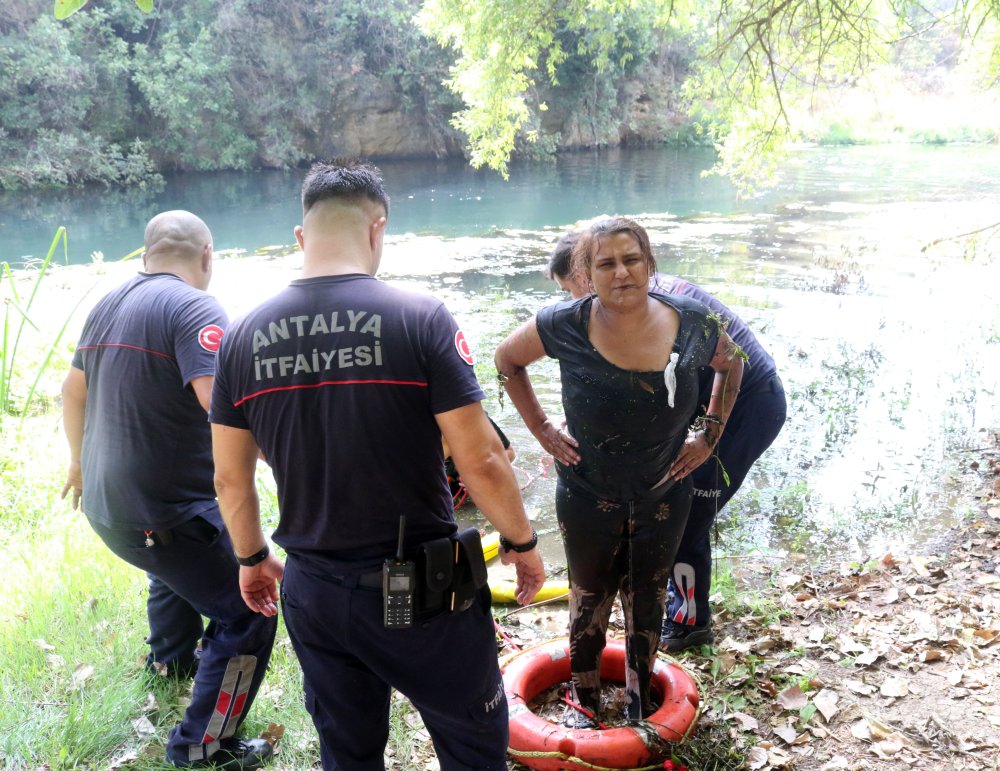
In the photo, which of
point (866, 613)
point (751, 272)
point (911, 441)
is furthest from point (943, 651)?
point (751, 272)

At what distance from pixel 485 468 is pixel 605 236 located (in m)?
0.95

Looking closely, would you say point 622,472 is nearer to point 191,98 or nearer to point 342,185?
point 342,185

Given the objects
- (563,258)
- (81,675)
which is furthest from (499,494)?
(81,675)

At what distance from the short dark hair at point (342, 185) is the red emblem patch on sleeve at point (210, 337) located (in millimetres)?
736

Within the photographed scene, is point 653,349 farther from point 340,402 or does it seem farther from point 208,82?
point 208,82

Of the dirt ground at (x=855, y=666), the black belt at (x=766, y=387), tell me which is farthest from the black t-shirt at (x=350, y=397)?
the black belt at (x=766, y=387)

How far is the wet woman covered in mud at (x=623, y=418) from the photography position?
254cm

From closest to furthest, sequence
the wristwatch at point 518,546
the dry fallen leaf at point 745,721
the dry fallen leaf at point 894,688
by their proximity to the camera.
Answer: the wristwatch at point 518,546 < the dry fallen leaf at point 745,721 < the dry fallen leaf at point 894,688

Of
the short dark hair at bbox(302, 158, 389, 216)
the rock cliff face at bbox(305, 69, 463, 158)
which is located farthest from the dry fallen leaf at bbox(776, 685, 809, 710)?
the rock cliff face at bbox(305, 69, 463, 158)

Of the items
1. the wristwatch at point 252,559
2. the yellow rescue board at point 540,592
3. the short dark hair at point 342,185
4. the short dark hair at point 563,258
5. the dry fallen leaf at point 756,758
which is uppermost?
the short dark hair at point 342,185

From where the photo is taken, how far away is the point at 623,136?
34000 millimetres

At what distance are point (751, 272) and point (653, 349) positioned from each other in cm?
1075

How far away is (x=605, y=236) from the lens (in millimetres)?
2559

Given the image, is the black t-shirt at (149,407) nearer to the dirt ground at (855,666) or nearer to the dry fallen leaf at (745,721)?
the dirt ground at (855,666)
